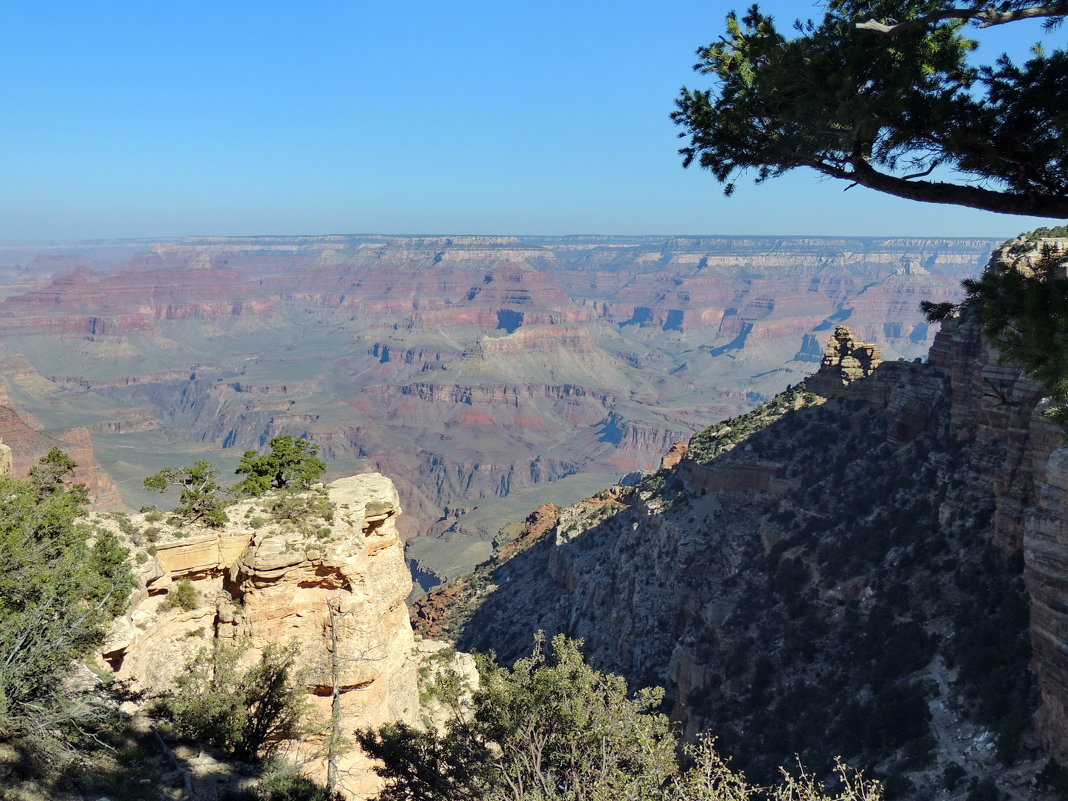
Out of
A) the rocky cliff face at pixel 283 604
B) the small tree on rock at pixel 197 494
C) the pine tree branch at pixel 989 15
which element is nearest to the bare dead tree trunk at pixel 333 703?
the rocky cliff face at pixel 283 604

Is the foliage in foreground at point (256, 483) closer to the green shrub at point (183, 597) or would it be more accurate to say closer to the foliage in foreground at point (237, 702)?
the green shrub at point (183, 597)

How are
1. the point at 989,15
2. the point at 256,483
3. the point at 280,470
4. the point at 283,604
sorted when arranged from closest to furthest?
1. the point at 989,15
2. the point at 283,604
3. the point at 256,483
4. the point at 280,470

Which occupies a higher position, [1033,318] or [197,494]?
[1033,318]

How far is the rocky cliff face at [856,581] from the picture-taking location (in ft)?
82.1

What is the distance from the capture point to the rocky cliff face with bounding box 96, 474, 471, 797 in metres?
20.1

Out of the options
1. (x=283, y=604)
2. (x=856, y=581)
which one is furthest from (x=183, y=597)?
(x=856, y=581)

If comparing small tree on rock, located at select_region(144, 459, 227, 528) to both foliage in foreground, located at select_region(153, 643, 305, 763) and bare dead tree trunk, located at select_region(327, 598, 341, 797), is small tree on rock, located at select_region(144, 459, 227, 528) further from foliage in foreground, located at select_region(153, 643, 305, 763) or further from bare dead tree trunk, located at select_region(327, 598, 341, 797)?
bare dead tree trunk, located at select_region(327, 598, 341, 797)

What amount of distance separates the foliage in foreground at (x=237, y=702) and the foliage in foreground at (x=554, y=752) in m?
2.97

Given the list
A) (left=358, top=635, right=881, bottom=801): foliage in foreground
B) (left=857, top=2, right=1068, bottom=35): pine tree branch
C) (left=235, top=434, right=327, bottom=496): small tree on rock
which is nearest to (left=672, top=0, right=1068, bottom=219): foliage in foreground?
(left=857, top=2, right=1068, bottom=35): pine tree branch

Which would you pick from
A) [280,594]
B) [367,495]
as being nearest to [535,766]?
[280,594]

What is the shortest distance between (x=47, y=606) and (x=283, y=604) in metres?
6.59

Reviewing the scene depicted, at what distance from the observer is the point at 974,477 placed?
3462 cm

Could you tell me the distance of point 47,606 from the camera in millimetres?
14711

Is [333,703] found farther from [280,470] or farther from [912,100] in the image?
[912,100]
